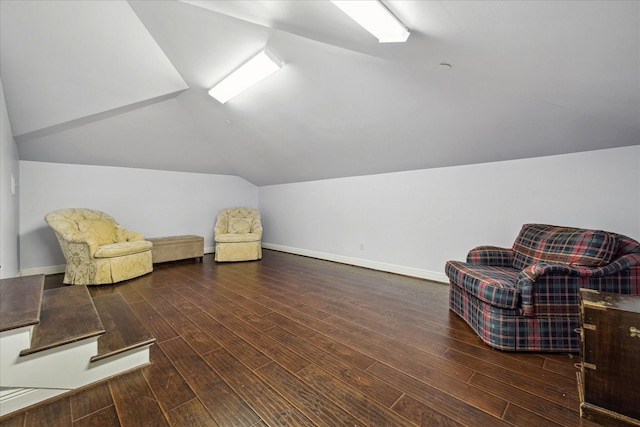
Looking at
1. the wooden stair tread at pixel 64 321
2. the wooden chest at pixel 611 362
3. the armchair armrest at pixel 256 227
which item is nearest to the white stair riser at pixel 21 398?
the wooden stair tread at pixel 64 321

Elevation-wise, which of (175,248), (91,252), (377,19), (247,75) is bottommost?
(175,248)

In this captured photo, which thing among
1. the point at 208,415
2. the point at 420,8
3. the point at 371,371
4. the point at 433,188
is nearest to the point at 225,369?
the point at 208,415

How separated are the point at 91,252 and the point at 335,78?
353 cm

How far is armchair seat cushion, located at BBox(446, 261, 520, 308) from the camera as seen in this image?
5.85 ft

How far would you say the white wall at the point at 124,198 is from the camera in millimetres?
3717

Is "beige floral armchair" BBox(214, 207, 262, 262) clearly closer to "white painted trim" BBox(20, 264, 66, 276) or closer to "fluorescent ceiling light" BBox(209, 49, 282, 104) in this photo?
"white painted trim" BBox(20, 264, 66, 276)

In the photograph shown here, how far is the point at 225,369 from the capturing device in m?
1.59

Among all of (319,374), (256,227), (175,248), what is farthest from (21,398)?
(256,227)

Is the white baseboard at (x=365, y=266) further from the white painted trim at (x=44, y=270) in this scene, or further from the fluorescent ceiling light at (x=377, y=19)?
the fluorescent ceiling light at (x=377, y=19)

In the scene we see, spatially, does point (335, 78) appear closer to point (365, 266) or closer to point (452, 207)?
point (452, 207)

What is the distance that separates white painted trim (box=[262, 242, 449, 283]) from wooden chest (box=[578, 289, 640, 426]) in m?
2.04

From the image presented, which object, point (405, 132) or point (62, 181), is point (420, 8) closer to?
point (405, 132)

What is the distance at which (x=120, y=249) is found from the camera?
11.1ft

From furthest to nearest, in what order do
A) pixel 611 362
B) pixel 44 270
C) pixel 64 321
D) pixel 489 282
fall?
pixel 44 270 → pixel 489 282 → pixel 64 321 → pixel 611 362
